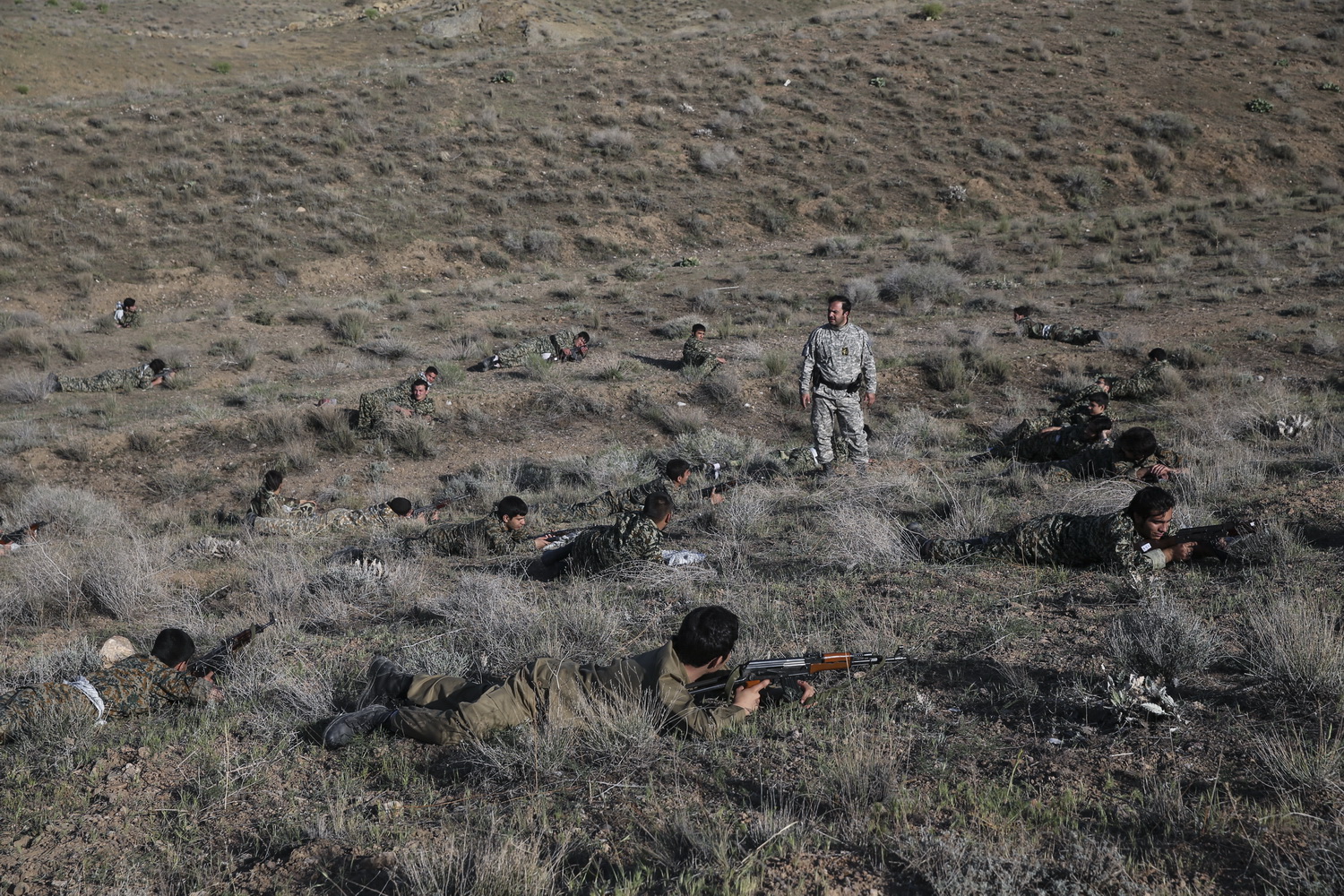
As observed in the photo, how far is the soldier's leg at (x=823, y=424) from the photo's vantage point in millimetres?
8898

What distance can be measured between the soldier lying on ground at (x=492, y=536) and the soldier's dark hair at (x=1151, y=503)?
15.3ft

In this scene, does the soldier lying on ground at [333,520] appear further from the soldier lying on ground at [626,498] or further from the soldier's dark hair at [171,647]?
the soldier's dark hair at [171,647]

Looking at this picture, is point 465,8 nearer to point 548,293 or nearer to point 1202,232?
point 548,293

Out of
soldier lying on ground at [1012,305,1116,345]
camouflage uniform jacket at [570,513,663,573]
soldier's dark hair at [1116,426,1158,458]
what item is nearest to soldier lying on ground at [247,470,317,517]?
camouflage uniform jacket at [570,513,663,573]

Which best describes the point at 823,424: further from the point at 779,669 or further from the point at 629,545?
the point at 779,669

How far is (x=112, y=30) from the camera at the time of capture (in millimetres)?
40969

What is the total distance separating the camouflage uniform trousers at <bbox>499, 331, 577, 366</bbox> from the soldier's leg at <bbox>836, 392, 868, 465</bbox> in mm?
7448

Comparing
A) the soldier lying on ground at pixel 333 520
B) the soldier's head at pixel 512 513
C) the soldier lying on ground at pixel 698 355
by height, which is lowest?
the soldier lying on ground at pixel 333 520

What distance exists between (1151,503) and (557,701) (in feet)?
12.1

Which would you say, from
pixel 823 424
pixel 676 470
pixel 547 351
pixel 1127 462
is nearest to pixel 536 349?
pixel 547 351

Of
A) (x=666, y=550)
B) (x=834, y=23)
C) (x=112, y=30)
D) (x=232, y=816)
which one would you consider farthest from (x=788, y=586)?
(x=112, y=30)

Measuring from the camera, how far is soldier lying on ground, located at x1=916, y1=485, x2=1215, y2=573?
5.13m

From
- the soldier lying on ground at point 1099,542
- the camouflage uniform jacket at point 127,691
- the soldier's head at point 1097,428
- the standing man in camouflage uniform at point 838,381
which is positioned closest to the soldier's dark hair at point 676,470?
the standing man in camouflage uniform at point 838,381

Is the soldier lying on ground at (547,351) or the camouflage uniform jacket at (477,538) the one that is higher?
the camouflage uniform jacket at (477,538)
